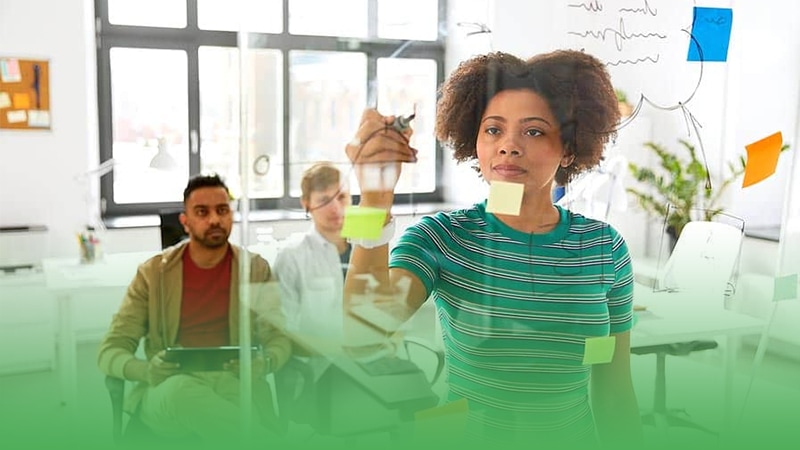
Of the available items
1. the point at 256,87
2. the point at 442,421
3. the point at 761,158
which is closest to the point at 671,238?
the point at 761,158

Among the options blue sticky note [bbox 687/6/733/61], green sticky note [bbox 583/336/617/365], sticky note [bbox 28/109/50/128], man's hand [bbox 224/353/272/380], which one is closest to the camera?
sticky note [bbox 28/109/50/128]

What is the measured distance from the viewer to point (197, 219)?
0.90 metres

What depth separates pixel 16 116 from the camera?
82 centimetres

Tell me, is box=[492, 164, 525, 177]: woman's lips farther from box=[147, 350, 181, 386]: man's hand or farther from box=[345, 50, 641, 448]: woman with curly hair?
box=[147, 350, 181, 386]: man's hand

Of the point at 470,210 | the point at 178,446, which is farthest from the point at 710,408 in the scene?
the point at 178,446

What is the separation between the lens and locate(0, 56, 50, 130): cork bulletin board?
81 centimetres

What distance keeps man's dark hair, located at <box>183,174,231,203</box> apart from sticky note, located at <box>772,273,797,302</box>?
0.93m

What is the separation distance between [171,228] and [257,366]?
20 centimetres

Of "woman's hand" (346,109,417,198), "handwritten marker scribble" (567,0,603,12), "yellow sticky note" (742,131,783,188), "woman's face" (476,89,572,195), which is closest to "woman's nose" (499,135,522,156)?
"woman's face" (476,89,572,195)

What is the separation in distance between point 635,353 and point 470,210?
0.36m

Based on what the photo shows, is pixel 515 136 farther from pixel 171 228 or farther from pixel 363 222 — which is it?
pixel 171 228

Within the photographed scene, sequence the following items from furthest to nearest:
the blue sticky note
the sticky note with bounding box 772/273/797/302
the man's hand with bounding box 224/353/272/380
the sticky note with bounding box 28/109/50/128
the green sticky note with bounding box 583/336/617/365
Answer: the sticky note with bounding box 772/273/797/302, the blue sticky note, the green sticky note with bounding box 583/336/617/365, the man's hand with bounding box 224/353/272/380, the sticky note with bounding box 28/109/50/128

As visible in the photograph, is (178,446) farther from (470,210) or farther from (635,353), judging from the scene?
(635,353)

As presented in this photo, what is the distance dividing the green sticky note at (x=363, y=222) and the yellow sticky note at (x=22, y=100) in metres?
0.38
